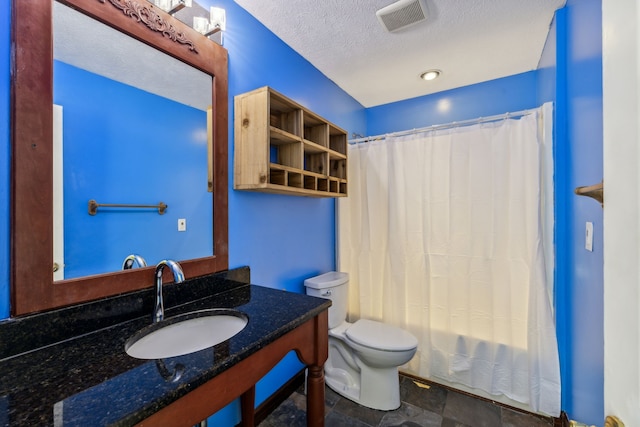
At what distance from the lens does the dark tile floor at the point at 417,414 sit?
159 cm

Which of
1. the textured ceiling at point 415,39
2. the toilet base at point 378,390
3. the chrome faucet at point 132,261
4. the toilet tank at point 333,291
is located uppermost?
the textured ceiling at point 415,39

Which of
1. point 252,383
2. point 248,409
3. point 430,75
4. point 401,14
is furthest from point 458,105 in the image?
point 248,409

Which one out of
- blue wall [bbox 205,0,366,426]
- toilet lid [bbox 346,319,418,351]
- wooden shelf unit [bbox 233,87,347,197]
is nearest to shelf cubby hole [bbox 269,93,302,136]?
wooden shelf unit [bbox 233,87,347,197]

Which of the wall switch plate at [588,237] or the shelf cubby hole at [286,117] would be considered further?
the shelf cubby hole at [286,117]

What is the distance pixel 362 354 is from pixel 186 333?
42.5 inches

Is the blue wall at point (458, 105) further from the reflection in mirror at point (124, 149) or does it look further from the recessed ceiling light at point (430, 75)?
the reflection in mirror at point (124, 149)

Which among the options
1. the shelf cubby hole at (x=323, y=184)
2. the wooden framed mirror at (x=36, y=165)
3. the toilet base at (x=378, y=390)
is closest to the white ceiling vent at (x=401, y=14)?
the shelf cubby hole at (x=323, y=184)

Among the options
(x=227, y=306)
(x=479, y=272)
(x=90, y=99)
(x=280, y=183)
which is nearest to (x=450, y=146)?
(x=479, y=272)

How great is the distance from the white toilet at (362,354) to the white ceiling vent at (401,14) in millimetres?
1601

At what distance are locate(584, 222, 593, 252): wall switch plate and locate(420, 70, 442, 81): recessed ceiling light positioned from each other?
149cm

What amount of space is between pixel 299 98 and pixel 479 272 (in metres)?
1.67

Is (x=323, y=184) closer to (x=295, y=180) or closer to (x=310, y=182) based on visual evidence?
(x=310, y=182)

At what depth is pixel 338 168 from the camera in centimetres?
214

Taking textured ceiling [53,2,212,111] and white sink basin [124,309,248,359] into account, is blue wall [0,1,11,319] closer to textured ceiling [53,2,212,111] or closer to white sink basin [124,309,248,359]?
textured ceiling [53,2,212,111]
